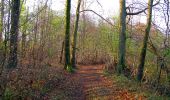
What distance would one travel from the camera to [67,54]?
26922 millimetres

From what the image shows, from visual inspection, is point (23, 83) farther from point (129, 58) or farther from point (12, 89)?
point (129, 58)

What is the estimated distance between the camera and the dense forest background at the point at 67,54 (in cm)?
1088

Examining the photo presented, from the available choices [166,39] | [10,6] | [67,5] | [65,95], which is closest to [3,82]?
[10,6]

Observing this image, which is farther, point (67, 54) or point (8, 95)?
point (67, 54)

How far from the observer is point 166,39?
23.0m

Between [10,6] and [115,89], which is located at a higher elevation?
[10,6]

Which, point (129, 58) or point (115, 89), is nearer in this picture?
point (115, 89)

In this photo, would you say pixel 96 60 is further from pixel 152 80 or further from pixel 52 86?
pixel 52 86

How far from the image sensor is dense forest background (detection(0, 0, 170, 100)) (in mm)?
10875

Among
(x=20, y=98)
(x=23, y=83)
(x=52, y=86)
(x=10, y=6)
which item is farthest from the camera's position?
(x=52, y=86)

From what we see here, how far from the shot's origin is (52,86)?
1623cm

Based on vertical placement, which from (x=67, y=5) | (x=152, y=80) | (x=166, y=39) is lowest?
(x=152, y=80)

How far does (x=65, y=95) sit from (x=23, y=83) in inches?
108

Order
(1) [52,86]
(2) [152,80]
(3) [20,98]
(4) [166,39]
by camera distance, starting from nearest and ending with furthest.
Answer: (3) [20,98], (1) [52,86], (4) [166,39], (2) [152,80]
